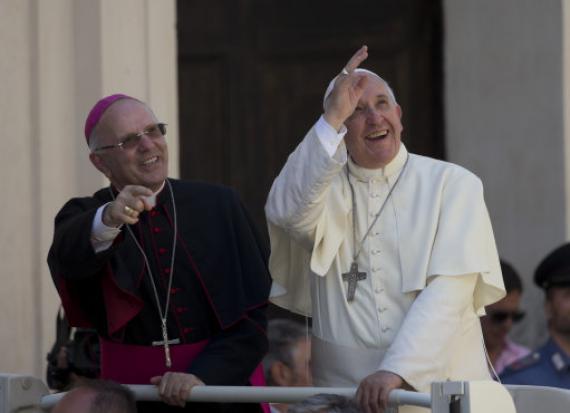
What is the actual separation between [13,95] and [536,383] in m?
2.26

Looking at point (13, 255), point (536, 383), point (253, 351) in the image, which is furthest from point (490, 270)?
point (13, 255)

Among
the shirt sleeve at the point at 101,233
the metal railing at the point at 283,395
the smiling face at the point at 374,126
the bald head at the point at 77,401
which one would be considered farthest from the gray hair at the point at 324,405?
the smiling face at the point at 374,126

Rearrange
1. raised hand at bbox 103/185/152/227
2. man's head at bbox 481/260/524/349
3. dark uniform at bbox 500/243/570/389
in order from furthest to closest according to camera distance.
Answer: man's head at bbox 481/260/524/349 < dark uniform at bbox 500/243/570/389 < raised hand at bbox 103/185/152/227

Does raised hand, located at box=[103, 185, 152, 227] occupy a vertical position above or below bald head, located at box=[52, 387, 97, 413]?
above

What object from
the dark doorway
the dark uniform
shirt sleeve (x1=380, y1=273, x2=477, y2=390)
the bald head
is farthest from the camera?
the dark doorway

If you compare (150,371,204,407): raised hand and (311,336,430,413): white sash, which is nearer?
(150,371,204,407): raised hand

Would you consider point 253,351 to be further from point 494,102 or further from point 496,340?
point 494,102

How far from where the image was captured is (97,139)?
5.50m

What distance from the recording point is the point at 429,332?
512cm

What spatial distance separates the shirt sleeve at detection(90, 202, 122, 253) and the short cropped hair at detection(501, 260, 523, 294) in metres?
3.04

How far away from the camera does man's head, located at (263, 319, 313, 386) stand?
6.85 m

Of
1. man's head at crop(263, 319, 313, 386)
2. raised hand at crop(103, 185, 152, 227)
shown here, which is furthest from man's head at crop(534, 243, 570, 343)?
raised hand at crop(103, 185, 152, 227)

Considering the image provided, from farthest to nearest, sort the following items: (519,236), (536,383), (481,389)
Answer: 1. (519,236)
2. (536,383)
3. (481,389)

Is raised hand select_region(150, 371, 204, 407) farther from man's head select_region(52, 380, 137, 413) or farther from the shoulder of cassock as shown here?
the shoulder of cassock
